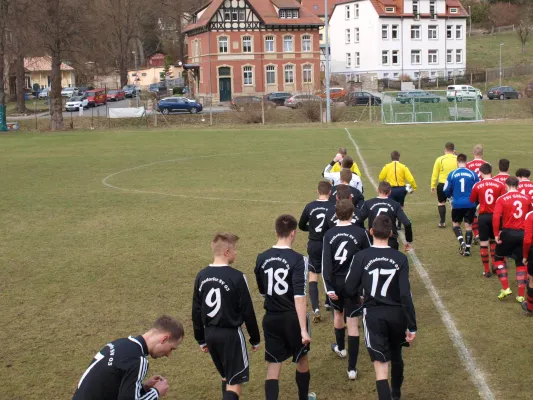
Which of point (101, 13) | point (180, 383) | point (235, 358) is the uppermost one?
point (101, 13)

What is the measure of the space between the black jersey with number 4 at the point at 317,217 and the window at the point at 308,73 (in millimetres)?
70730

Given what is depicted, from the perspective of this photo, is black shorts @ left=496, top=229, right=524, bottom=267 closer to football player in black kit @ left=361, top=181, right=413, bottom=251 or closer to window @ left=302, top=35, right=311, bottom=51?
football player in black kit @ left=361, top=181, right=413, bottom=251

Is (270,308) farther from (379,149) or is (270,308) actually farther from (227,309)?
(379,149)

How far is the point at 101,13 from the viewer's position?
3570 inches

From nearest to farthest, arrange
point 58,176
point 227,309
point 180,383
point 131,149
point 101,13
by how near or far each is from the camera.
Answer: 1. point 227,309
2. point 180,383
3. point 58,176
4. point 131,149
5. point 101,13

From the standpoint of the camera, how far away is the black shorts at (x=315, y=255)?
10.1 metres

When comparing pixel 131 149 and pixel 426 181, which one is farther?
pixel 131 149

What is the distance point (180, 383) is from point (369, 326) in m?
2.57

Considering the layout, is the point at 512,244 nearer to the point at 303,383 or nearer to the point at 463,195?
the point at 463,195

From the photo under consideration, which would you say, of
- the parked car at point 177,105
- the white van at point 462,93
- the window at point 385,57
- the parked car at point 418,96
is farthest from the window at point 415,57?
the parked car at point 177,105

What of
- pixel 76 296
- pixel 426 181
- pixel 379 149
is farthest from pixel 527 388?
pixel 379 149

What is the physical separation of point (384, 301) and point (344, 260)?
1.40 m

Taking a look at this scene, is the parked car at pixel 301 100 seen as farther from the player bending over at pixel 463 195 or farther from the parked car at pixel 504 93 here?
the player bending over at pixel 463 195

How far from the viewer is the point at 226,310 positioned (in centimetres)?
668
